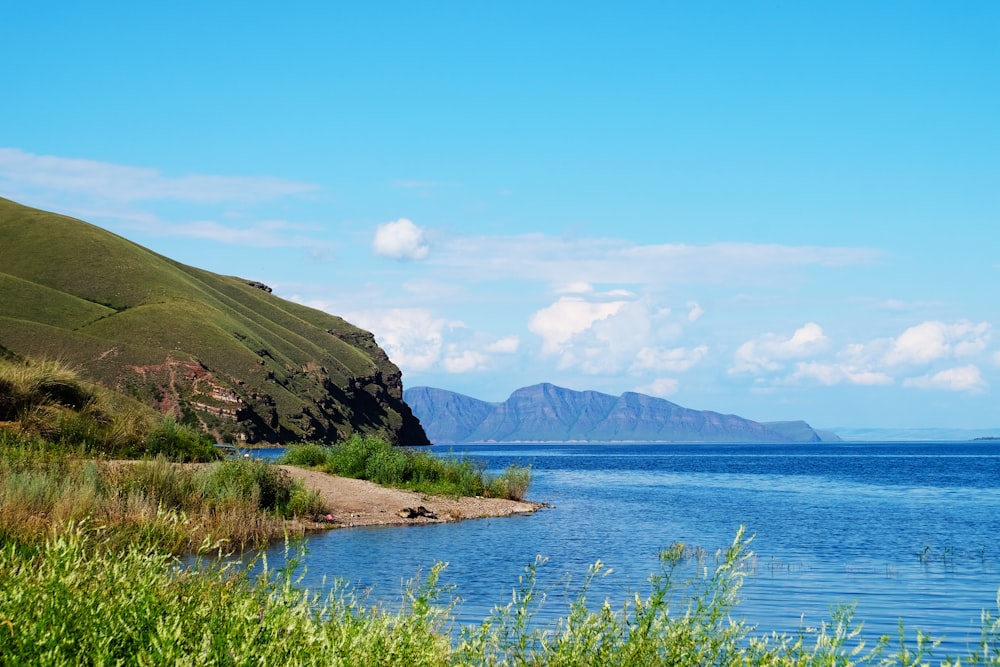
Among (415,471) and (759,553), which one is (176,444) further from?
(759,553)

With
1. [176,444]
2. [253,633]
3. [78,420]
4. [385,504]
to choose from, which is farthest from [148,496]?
[253,633]

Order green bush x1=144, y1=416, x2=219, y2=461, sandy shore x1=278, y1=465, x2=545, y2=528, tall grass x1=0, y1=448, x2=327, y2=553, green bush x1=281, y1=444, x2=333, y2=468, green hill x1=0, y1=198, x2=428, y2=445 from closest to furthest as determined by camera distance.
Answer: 1. tall grass x1=0, y1=448, x2=327, y2=553
2. sandy shore x1=278, y1=465, x2=545, y2=528
3. green bush x1=144, y1=416, x2=219, y2=461
4. green bush x1=281, y1=444, x2=333, y2=468
5. green hill x1=0, y1=198, x2=428, y2=445

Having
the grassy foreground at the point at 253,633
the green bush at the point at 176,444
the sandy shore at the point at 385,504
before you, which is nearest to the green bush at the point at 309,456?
the sandy shore at the point at 385,504

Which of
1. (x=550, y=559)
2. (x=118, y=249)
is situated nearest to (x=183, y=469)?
(x=550, y=559)

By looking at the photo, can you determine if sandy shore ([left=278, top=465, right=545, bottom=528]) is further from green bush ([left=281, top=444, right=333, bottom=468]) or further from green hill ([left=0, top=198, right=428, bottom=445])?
green hill ([left=0, top=198, right=428, bottom=445])

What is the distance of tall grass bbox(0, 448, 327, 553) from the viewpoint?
579 inches

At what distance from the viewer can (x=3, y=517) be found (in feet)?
43.7

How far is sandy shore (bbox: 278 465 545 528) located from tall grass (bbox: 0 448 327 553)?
4.32ft

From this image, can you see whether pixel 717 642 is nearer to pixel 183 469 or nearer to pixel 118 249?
pixel 183 469

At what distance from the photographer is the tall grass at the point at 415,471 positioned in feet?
117

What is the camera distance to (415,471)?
120 feet

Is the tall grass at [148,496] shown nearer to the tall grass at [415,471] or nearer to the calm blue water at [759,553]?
the calm blue water at [759,553]

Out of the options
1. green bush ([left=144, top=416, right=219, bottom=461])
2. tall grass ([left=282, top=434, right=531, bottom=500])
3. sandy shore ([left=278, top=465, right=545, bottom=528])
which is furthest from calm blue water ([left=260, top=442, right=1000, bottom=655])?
green bush ([left=144, top=416, right=219, bottom=461])

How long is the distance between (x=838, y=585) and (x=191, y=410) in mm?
95021
